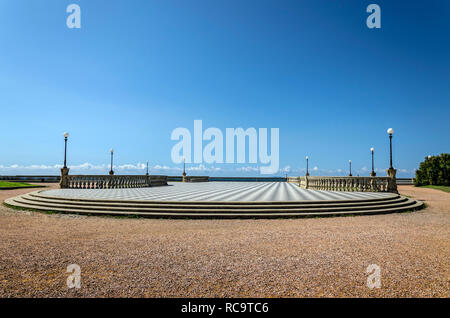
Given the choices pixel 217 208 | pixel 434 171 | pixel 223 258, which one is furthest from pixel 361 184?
pixel 434 171

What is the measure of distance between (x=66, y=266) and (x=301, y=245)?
518cm

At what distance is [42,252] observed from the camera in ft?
19.4

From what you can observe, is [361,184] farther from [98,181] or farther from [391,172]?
[98,181]

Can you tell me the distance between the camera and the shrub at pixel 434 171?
33.8 metres

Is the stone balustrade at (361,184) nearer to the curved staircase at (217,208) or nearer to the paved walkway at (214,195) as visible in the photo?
the paved walkway at (214,195)

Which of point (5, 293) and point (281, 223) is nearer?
Result: point (5, 293)

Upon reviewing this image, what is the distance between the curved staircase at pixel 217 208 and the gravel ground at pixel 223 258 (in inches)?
53.1

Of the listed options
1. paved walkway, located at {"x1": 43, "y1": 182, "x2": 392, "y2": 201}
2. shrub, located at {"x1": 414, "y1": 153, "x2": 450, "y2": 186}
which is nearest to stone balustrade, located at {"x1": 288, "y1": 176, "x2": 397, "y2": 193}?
paved walkway, located at {"x1": 43, "y1": 182, "x2": 392, "y2": 201}

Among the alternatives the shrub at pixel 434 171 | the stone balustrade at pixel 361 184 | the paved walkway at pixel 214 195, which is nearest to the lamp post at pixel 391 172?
the stone balustrade at pixel 361 184

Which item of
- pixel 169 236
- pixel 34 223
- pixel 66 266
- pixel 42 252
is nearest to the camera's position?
pixel 66 266

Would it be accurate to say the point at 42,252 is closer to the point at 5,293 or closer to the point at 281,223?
the point at 5,293

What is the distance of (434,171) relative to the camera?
34.6 meters

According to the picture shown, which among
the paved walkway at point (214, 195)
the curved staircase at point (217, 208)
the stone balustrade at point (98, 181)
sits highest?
the stone balustrade at point (98, 181)
